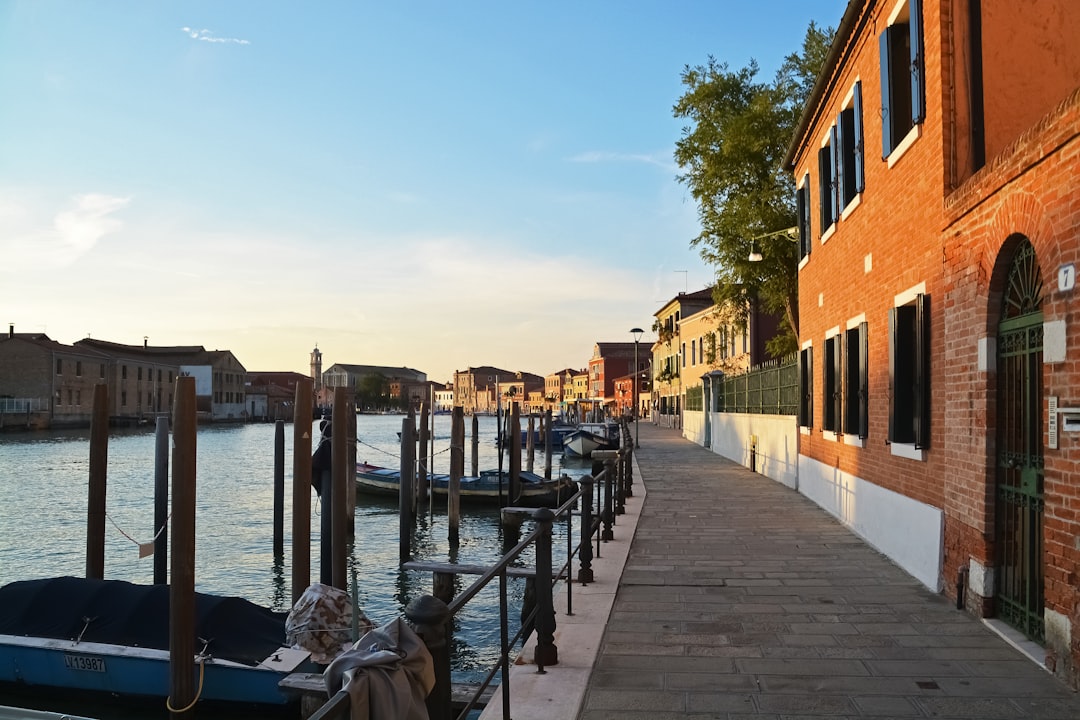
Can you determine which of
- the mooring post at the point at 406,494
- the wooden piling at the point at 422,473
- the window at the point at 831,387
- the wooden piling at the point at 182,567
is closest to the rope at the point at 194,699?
the wooden piling at the point at 182,567

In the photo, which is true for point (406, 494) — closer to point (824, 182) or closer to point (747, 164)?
point (824, 182)

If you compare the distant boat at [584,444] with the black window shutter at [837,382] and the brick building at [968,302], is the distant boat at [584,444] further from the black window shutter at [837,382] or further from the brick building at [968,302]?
the brick building at [968,302]

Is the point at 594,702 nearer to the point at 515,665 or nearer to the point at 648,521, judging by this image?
the point at 515,665

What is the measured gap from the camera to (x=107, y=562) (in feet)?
53.9

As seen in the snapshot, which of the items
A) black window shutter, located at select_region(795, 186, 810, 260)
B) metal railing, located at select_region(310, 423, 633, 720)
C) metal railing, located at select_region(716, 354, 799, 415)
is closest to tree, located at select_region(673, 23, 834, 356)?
metal railing, located at select_region(716, 354, 799, 415)

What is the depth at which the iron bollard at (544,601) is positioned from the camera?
5.23m

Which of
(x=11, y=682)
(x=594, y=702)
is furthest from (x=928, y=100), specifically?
(x=11, y=682)

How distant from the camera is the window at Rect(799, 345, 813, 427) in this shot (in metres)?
14.4

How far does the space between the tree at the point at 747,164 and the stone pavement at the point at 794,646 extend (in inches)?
678

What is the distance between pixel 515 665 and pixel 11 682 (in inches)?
231

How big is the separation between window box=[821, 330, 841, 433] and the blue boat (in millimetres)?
7918

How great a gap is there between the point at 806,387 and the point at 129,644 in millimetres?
11089

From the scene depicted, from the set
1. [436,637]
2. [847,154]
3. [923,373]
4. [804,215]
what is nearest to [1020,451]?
[923,373]

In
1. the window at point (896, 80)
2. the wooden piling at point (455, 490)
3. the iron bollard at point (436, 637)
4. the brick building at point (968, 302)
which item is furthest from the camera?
the wooden piling at point (455, 490)
